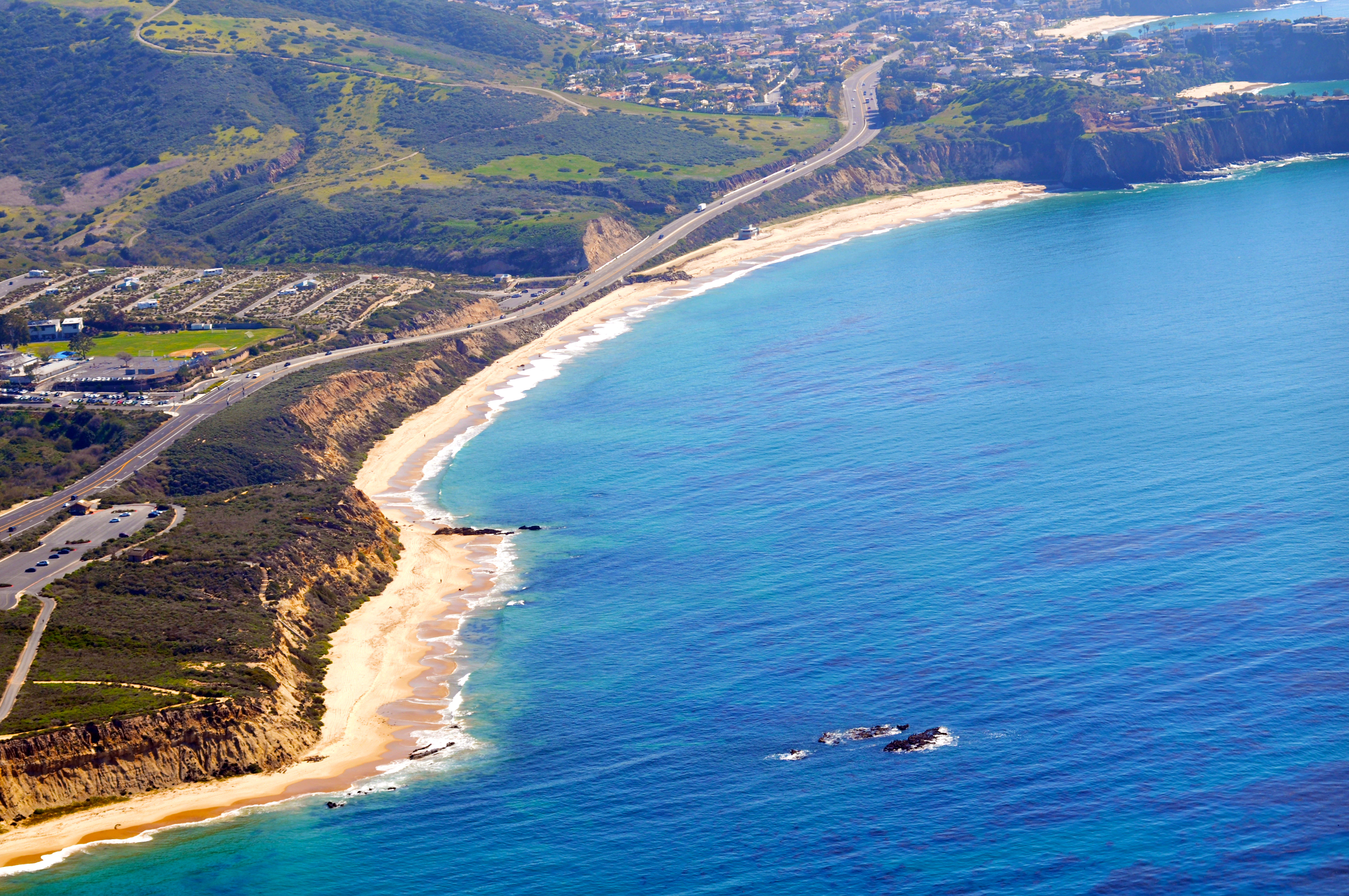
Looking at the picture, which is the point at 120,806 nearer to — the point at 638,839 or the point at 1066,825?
the point at 638,839

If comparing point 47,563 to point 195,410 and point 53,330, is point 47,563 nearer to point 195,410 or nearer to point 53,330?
point 195,410

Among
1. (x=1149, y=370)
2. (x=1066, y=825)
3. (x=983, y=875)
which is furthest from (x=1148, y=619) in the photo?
(x=1149, y=370)

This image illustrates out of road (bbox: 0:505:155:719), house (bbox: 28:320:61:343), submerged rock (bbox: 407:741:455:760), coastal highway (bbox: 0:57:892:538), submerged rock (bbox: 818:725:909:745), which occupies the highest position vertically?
house (bbox: 28:320:61:343)

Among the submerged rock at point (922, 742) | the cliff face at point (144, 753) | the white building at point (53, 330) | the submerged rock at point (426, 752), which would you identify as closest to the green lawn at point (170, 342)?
the white building at point (53, 330)

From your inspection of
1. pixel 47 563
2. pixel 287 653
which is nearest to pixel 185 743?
pixel 287 653

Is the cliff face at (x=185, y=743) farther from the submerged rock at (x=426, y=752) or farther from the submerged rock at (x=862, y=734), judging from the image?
the submerged rock at (x=862, y=734)

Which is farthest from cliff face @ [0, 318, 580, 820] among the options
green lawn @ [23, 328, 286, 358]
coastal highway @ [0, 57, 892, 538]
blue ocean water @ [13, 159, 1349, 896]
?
green lawn @ [23, 328, 286, 358]

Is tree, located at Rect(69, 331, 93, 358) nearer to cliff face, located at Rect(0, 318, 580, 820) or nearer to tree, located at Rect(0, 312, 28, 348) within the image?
tree, located at Rect(0, 312, 28, 348)
